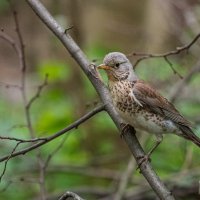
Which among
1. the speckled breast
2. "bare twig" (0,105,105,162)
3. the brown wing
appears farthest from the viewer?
the brown wing

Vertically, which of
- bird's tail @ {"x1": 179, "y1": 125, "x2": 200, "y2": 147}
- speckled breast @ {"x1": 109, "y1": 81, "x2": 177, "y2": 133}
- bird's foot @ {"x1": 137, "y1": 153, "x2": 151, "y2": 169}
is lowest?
bird's foot @ {"x1": 137, "y1": 153, "x2": 151, "y2": 169}

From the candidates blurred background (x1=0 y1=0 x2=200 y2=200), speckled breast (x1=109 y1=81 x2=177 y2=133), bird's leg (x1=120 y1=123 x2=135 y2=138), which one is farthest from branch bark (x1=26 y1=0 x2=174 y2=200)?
blurred background (x1=0 y1=0 x2=200 y2=200)

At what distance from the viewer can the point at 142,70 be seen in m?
7.41

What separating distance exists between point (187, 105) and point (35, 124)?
1.67 metres

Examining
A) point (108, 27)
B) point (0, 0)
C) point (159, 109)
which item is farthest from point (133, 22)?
point (159, 109)

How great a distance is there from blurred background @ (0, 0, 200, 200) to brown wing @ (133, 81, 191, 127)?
1.03ft

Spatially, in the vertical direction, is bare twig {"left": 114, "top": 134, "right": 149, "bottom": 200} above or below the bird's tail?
above

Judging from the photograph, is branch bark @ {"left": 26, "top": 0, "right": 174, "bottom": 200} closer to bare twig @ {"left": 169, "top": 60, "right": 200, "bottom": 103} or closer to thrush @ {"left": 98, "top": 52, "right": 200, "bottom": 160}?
thrush @ {"left": 98, "top": 52, "right": 200, "bottom": 160}

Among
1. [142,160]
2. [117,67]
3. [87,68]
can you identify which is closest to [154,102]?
[117,67]

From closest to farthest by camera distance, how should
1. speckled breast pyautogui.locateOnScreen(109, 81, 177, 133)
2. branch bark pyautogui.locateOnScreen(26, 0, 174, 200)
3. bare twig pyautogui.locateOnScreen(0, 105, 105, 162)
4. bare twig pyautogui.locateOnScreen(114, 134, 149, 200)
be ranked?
1. bare twig pyautogui.locateOnScreen(0, 105, 105, 162)
2. branch bark pyautogui.locateOnScreen(26, 0, 174, 200)
3. speckled breast pyautogui.locateOnScreen(109, 81, 177, 133)
4. bare twig pyautogui.locateOnScreen(114, 134, 149, 200)

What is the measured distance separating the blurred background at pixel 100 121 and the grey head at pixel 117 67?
216mm

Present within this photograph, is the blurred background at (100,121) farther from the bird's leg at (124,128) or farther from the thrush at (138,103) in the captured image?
the bird's leg at (124,128)

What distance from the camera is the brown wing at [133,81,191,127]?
4449 millimetres

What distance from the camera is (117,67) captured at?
14.3ft
